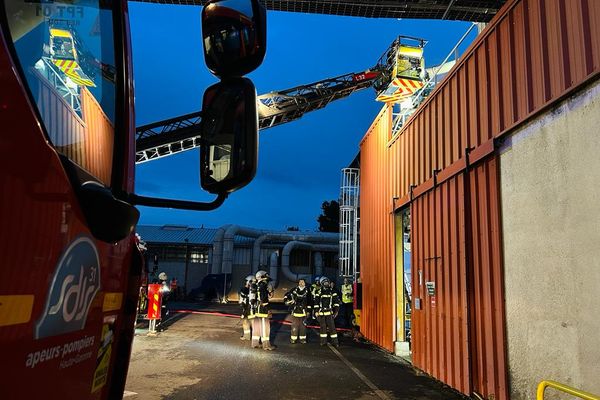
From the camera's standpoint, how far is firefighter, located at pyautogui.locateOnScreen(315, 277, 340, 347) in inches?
439

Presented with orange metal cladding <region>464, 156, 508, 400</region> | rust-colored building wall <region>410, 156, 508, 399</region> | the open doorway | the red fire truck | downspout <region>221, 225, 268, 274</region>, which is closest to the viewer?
the red fire truck

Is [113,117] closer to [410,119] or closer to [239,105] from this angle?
[239,105]

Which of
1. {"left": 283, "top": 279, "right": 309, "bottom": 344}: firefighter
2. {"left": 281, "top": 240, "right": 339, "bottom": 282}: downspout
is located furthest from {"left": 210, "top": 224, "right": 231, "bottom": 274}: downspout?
{"left": 283, "top": 279, "right": 309, "bottom": 344}: firefighter

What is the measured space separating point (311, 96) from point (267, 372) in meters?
10.8

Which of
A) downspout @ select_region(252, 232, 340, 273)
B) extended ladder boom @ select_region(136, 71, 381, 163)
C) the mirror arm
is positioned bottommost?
the mirror arm

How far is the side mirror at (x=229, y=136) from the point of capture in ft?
5.77

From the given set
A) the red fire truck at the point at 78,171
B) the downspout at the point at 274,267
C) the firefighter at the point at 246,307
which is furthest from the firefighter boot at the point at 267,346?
the downspout at the point at 274,267

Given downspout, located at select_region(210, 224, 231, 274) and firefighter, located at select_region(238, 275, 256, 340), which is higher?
downspout, located at select_region(210, 224, 231, 274)

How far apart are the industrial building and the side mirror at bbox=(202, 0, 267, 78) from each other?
24291mm

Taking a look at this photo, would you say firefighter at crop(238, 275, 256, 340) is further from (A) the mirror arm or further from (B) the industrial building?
(B) the industrial building

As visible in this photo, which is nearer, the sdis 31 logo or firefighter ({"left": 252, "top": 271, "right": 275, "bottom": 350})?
the sdis 31 logo

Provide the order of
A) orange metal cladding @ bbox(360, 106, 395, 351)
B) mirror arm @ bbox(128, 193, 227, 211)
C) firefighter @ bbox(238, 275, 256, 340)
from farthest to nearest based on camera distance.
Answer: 1. firefighter @ bbox(238, 275, 256, 340)
2. orange metal cladding @ bbox(360, 106, 395, 351)
3. mirror arm @ bbox(128, 193, 227, 211)

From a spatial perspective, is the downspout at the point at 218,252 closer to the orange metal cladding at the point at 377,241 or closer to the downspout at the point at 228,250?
the downspout at the point at 228,250

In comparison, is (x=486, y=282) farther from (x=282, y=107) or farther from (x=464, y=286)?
(x=282, y=107)
